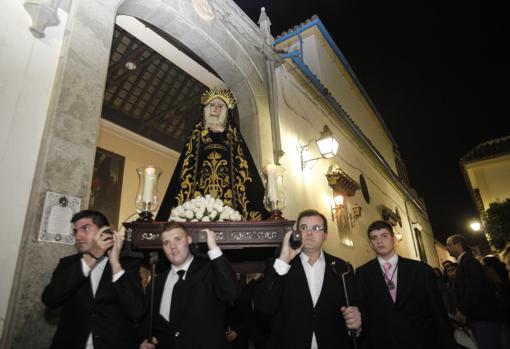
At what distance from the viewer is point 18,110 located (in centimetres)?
248

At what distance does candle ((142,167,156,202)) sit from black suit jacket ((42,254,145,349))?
0.80m

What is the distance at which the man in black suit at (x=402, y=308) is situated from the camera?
253 cm

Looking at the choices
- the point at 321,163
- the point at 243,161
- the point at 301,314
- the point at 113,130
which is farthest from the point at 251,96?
the point at 113,130

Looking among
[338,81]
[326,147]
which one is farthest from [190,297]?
[338,81]

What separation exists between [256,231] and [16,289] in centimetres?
173

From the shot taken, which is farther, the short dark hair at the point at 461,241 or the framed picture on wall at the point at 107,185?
the framed picture on wall at the point at 107,185

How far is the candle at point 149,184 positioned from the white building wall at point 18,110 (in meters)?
0.89

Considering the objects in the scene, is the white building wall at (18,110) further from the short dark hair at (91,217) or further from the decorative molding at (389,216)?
the decorative molding at (389,216)

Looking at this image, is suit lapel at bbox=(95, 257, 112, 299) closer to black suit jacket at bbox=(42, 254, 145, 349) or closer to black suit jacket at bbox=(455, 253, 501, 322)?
black suit jacket at bbox=(42, 254, 145, 349)

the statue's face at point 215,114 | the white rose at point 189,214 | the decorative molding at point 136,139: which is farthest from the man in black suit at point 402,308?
the decorative molding at point 136,139

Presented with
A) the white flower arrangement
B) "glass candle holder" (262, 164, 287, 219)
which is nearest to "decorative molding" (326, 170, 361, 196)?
"glass candle holder" (262, 164, 287, 219)

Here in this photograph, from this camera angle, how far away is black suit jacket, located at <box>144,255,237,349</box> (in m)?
2.15

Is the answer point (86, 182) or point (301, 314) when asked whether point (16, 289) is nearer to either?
point (86, 182)

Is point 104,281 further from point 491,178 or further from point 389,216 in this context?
point 491,178
